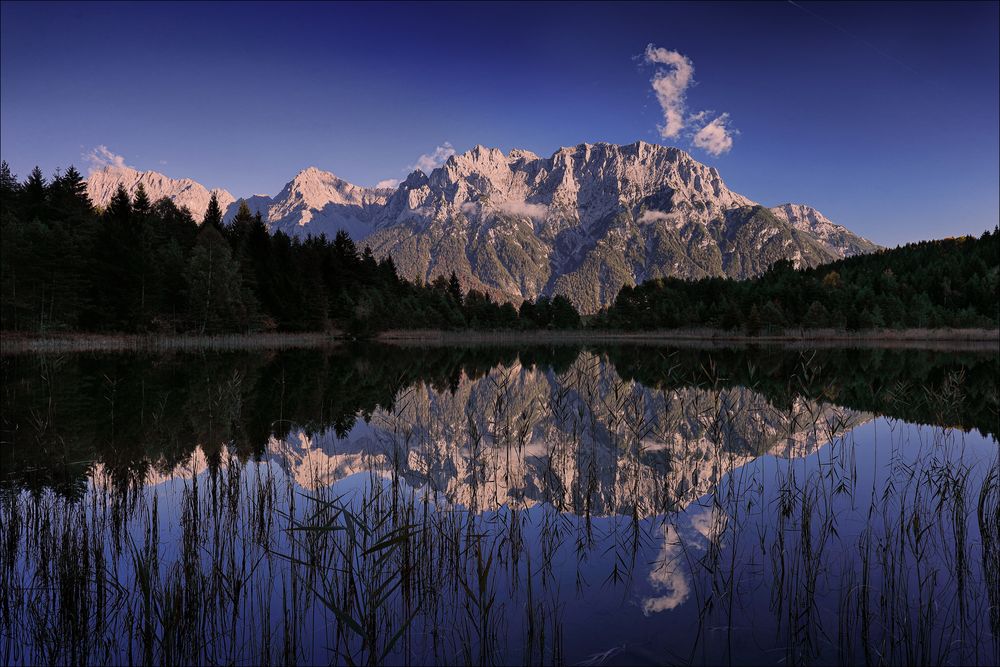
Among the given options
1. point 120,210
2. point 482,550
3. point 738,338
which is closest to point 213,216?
point 120,210

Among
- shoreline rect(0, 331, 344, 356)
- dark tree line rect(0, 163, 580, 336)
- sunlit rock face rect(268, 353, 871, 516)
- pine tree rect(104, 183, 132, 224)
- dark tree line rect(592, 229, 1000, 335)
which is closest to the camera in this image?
sunlit rock face rect(268, 353, 871, 516)

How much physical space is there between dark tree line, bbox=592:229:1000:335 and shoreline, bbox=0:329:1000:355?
3688 mm

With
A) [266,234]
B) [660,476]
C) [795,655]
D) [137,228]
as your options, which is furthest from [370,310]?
[795,655]

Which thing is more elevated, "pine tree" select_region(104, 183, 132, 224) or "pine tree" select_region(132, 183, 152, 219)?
"pine tree" select_region(132, 183, 152, 219)

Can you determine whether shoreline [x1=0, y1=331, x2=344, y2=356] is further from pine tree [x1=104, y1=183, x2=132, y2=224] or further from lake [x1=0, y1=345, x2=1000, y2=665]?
lake [x1=0, y1=345, x2=1000, y2=665]

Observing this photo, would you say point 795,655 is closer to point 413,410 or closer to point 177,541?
point 177,541

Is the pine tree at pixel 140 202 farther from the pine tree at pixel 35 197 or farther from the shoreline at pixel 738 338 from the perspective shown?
the shoreline at pixel 738 338

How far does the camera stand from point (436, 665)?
435cm

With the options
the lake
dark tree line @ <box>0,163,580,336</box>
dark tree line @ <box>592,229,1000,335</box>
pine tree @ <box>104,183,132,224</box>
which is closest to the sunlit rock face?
the lake

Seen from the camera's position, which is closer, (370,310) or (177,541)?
(177,541)

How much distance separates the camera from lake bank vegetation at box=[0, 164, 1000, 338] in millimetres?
49781

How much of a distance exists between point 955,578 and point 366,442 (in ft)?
34.5

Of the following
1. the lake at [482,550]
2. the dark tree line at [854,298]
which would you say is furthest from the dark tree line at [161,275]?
the dark tree line at [854,298]

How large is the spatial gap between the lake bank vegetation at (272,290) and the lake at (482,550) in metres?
30.5
